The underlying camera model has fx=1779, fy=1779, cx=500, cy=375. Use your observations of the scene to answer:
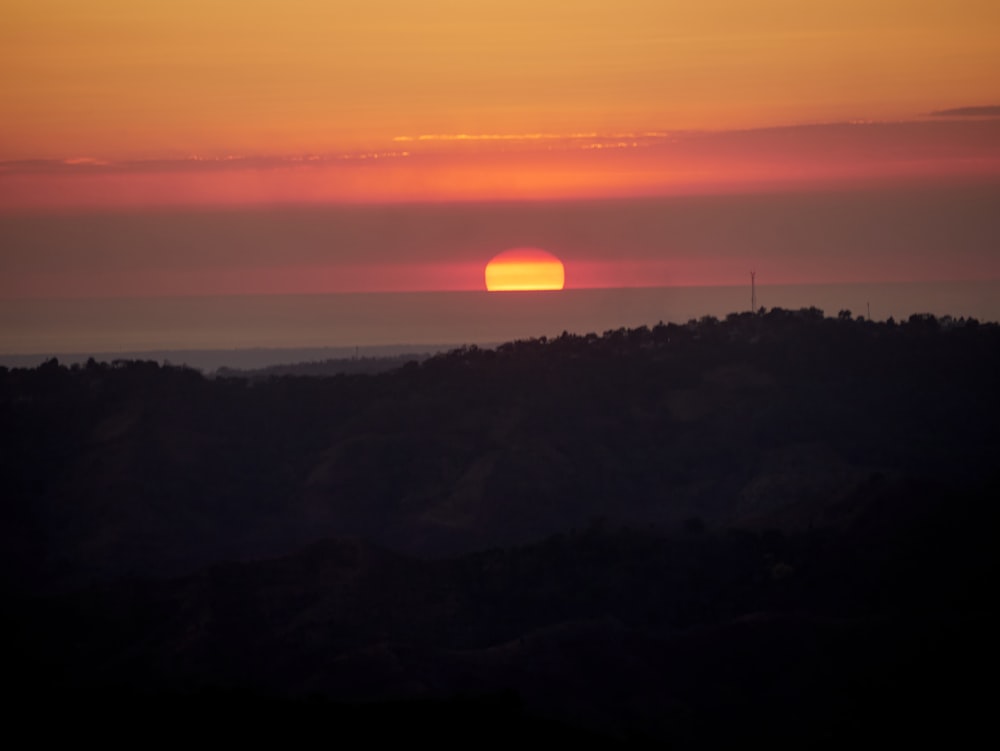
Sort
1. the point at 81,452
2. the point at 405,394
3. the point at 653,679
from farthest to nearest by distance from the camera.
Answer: the point at 405,394 → the point at 81,452 → the point at 653,679

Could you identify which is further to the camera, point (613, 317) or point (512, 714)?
point (613, 317)

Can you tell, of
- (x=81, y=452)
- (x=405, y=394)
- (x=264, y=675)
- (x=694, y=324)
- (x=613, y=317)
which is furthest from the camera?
(x=613, y=317)

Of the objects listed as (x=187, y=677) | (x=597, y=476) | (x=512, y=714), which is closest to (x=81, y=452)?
(x=597, y=476)

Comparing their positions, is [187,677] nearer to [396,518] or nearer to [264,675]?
[264,675]

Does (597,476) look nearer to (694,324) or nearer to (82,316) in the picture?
(694,324)

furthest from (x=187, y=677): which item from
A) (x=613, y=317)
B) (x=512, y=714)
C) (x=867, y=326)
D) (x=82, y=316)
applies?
(x=82, y=316)

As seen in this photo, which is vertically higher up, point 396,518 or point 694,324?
point 694,324
